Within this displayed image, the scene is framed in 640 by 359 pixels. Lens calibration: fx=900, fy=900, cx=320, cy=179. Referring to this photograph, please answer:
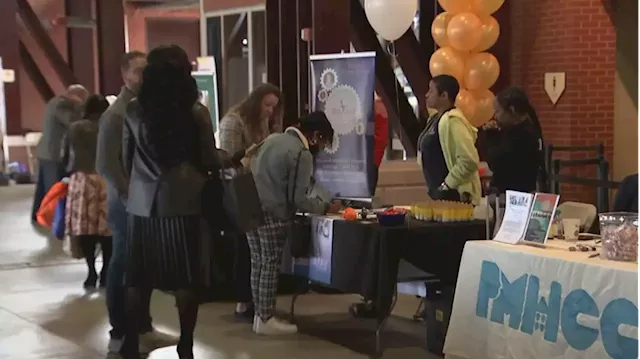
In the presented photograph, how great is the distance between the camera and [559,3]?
27.2ft

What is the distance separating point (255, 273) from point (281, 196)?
507 mm

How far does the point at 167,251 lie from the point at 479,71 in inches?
152

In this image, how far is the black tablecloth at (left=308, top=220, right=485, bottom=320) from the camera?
4309 millimetres

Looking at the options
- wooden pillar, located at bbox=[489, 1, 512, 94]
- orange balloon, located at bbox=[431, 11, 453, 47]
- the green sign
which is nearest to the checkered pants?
the green sign

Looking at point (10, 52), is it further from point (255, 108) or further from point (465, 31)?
point (255, 108)

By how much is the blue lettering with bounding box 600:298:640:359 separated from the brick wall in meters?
5.07

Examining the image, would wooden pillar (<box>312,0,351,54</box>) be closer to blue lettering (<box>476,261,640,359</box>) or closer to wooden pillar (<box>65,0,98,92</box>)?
blue lettering (<box>476,261,640,359</box>)

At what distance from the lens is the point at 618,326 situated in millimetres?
3275

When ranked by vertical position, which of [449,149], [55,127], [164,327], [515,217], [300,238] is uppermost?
[55,127]

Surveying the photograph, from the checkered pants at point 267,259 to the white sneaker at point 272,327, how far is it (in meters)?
Answer: 0.03

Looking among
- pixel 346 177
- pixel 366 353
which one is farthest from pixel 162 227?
pixel 346 177

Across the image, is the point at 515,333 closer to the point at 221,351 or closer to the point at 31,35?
the point at 221,351

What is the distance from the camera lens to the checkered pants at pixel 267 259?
489cm

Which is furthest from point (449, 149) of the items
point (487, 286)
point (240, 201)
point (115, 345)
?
point (115, 345)
